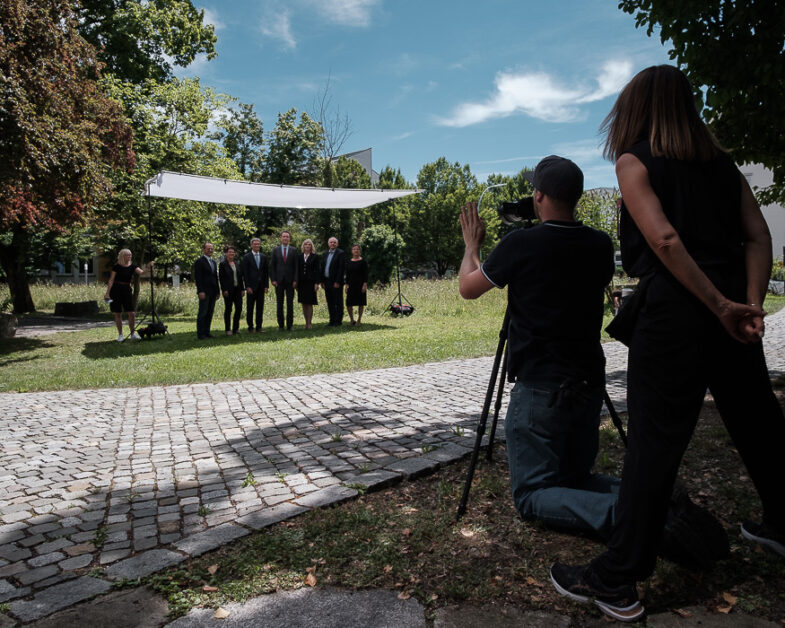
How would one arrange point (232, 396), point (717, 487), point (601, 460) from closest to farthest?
point (717, 487) → point (601, 460) → point (232, 396)

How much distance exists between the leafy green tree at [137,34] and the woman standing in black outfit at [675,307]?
26.8 m

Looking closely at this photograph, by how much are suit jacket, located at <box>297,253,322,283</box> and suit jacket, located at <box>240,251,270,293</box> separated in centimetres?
86

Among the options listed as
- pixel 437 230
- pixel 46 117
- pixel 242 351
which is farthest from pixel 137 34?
pixel 437 230

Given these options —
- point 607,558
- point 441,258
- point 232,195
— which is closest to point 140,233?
point 232,195

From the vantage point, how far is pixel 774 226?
5053cm

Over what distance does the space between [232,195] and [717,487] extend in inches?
482

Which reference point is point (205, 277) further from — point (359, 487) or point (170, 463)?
point (359, 487)

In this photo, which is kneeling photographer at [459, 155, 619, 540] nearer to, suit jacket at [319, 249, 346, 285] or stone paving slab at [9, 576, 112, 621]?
stone paving slab at [9, 576, 112, 621]

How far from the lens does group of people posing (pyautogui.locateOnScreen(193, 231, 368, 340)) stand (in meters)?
13.0

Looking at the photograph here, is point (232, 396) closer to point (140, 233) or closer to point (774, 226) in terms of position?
point (140, 233)

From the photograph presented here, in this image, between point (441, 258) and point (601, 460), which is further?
point (441, 258)

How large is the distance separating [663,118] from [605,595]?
69.2 inches

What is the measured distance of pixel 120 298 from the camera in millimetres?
12250

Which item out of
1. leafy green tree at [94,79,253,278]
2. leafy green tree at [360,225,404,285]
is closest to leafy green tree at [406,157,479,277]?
leafy green tree at [360,225,404,285]
